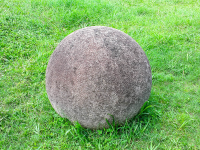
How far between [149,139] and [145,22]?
13.1 ft

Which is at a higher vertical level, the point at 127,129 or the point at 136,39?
the point at 136,39

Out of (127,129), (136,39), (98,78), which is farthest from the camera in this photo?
(136,39)

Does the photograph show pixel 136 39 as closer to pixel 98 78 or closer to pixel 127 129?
pixel 127 129

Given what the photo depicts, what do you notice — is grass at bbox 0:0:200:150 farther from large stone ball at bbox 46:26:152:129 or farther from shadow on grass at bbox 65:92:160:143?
large stone ball at bbox 46:26:152:129

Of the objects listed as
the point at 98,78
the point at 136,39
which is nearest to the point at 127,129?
the point at 98,78

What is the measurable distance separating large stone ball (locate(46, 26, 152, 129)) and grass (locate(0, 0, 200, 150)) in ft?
0.91

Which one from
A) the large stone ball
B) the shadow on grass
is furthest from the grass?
the large stone ball

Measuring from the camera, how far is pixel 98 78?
2.27 m

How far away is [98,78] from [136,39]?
295 cm

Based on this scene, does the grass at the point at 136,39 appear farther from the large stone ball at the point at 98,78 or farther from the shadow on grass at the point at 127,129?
the large stone ball at the point at 98,78

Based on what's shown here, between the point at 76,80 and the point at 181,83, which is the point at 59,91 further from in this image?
the point at 181,83

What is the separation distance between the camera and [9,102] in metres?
3.35

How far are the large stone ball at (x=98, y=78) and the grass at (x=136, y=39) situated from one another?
0.28 metres

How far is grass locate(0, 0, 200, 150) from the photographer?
8.68 feet
